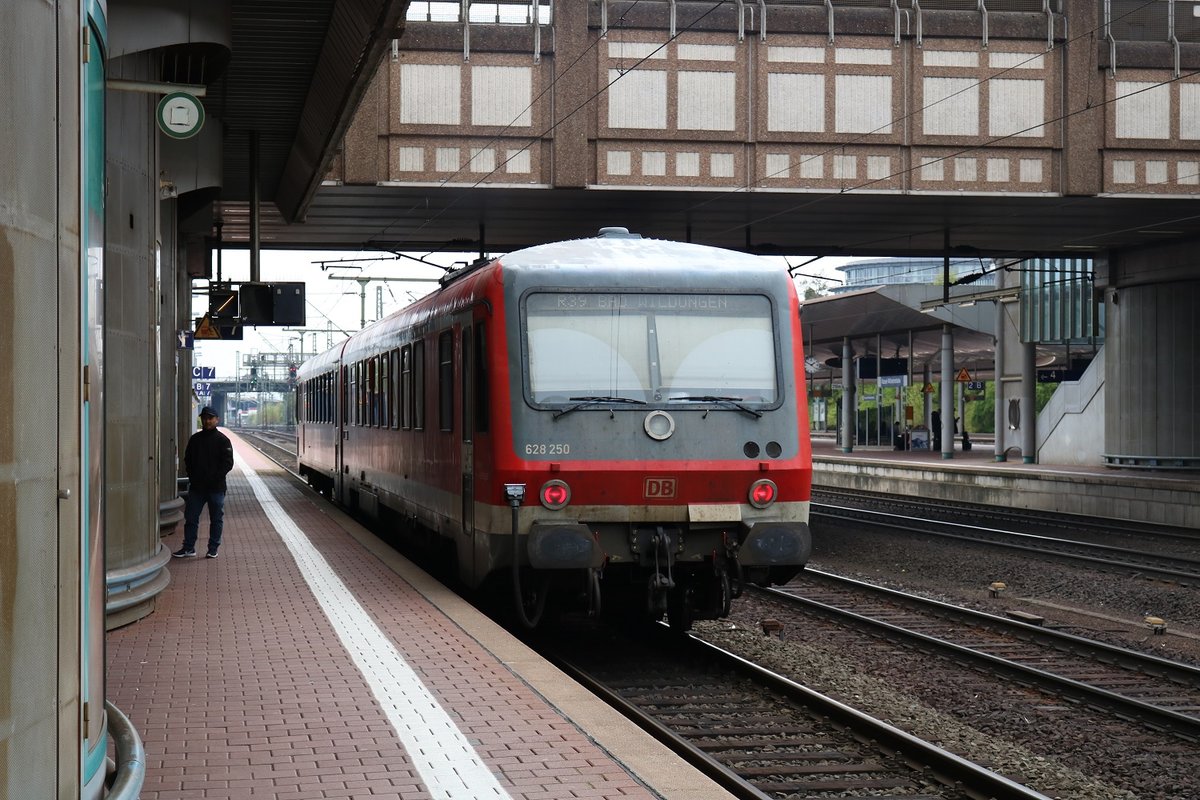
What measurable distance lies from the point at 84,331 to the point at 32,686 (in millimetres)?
1102

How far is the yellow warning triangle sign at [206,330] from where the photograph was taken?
2093 centimetres

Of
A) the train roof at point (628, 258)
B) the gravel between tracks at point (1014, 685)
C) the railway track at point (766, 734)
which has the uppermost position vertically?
the train roof at point (628, 258)

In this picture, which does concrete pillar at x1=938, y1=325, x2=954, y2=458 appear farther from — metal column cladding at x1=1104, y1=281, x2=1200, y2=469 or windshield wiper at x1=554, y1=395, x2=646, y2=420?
windshield wiper at x1=554, y1=395, x2=646, y2=420

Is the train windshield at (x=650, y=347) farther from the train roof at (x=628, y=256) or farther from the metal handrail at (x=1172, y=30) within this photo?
the metal handrail at (x=1172, y=30)

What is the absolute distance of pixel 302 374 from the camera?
30.6 metres

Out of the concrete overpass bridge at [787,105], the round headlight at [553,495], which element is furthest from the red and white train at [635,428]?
the concrete overpass bridge at [787,105]

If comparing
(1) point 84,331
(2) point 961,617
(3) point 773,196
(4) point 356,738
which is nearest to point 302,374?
(3) point 773,196

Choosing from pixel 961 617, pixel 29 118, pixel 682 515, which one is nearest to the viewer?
pixel 29 118

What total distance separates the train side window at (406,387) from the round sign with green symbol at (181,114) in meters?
3.92

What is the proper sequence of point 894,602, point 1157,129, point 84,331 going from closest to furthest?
point 84,331
point 894,602
point 1157,129

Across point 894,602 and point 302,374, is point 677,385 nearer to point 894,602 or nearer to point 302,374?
point 894,602

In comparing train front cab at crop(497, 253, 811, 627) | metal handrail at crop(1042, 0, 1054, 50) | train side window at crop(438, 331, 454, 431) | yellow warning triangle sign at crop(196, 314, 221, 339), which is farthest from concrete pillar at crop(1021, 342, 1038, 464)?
train front cab at crop(497, 253, 811, 627)

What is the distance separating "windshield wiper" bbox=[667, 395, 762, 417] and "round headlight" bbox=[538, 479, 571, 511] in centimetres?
104

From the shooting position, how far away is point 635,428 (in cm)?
978
